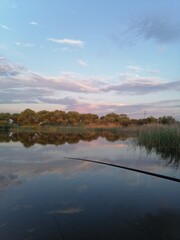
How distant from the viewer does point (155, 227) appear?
8.10 feet

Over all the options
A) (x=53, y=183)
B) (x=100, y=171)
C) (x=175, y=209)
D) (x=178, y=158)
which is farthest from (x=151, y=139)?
(x=175, y=209)

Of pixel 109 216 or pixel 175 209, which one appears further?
pixel 175 209

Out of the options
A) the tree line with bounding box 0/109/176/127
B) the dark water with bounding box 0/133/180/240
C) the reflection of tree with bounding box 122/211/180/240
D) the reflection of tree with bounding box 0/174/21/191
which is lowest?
the reflection of tree with bounding box 122/211/180/240

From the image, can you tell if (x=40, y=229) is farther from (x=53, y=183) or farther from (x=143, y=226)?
(x=53, y=183)

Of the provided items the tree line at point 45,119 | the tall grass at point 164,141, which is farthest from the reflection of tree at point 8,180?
the tree line at point 45,119

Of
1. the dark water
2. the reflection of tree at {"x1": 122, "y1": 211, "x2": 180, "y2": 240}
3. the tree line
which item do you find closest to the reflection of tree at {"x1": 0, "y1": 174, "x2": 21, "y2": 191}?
the dark water

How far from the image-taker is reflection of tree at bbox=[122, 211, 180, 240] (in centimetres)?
228

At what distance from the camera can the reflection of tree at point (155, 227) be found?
228 centimetres

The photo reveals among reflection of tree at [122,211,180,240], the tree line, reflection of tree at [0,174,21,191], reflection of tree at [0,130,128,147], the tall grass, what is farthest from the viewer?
the tree line

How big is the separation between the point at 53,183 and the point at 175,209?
1885 millimetres

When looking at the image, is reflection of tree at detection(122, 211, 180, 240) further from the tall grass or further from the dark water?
the tall grass

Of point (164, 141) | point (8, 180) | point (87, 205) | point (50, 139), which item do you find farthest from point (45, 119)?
point (87, 205)

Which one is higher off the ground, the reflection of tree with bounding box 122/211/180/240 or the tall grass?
the tall grass

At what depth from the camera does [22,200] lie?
325 centimetres
